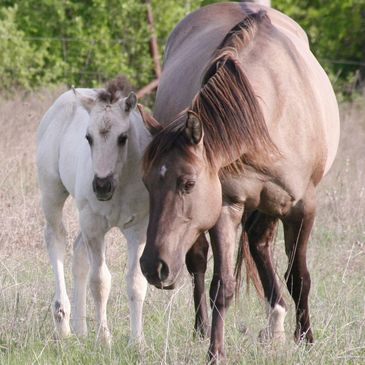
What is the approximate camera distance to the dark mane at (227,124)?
14.6 ft

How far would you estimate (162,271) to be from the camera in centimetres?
429

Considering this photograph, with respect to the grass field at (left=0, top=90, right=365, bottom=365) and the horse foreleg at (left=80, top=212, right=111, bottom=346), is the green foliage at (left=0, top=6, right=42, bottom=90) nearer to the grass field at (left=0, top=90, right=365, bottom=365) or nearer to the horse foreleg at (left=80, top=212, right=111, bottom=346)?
the grass field at (left=0, top=90, right=365, bottom=365)

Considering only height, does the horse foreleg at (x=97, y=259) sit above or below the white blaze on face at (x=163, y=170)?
below

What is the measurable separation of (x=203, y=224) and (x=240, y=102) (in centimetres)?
57

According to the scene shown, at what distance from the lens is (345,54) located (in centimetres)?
1972

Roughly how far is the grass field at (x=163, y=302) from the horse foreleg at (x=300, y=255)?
0.11m

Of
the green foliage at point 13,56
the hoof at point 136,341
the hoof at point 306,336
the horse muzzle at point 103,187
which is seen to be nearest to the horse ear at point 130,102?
the horse muzzle at point 103,187

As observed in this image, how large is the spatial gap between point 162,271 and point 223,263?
58 cm

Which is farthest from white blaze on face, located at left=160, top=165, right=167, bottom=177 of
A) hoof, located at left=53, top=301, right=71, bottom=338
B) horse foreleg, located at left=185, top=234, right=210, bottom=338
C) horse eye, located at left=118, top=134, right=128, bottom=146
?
hoof, located at left=53, top=301, right=71, bottom=338

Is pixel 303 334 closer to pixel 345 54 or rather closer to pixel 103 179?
pixel 103 179

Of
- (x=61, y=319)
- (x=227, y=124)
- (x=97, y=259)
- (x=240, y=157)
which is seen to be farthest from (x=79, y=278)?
(x=227, y=124)

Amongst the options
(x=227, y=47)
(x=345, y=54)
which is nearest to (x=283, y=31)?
(x=227, y=47)

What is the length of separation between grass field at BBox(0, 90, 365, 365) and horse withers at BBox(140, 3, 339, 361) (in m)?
0.18

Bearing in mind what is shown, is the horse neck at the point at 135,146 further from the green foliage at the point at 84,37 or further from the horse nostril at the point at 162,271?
the green foliage at the point at 84,37
